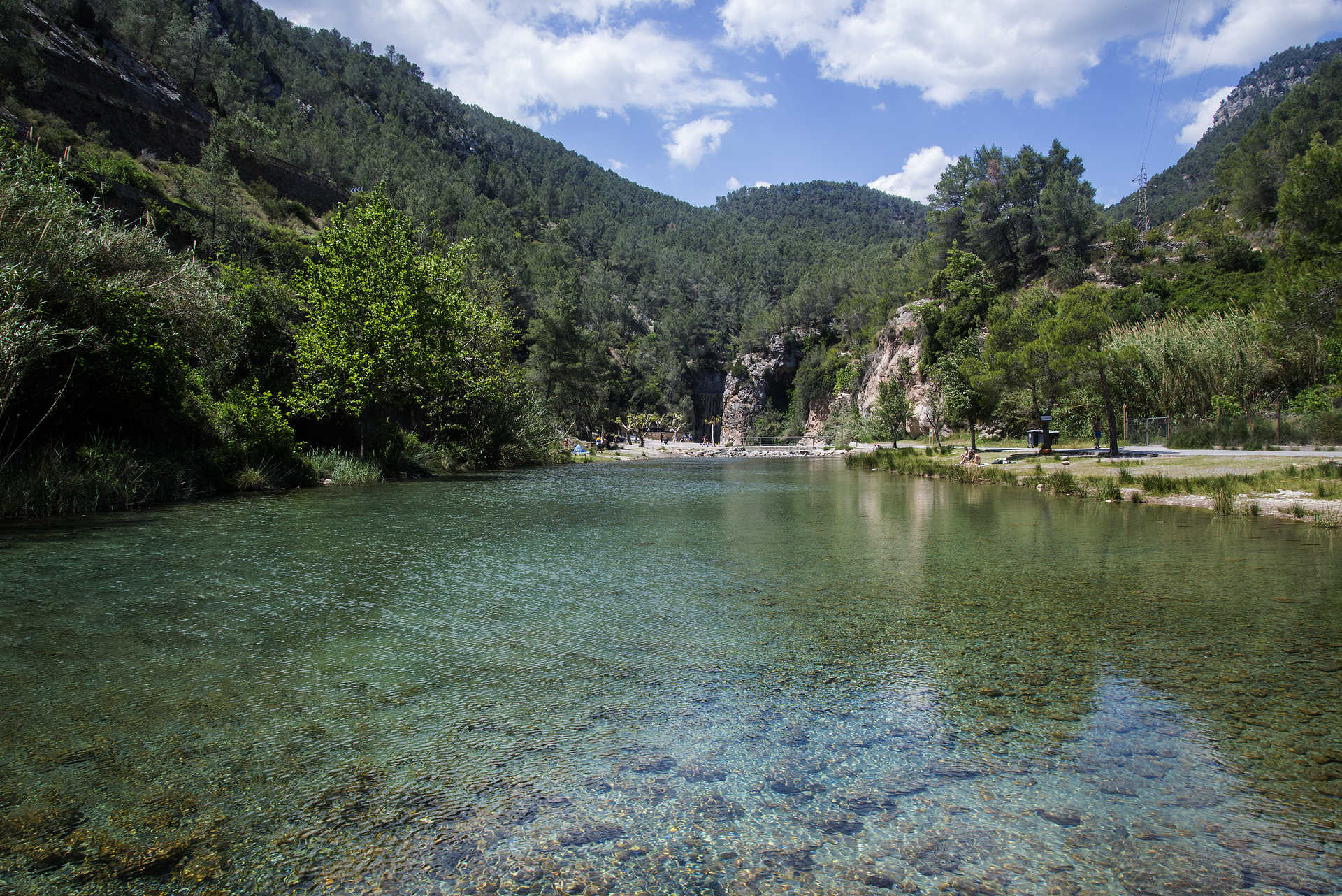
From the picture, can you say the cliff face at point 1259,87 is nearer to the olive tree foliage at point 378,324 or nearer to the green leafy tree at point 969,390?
the green leafy tree at point 969,390

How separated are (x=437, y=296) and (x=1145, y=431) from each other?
3389 centimetres

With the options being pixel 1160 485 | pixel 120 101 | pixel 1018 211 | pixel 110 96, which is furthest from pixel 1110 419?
pixel 110 96

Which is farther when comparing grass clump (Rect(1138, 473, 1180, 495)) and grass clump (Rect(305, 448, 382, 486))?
grass clump (Rect(305, 448, 382, 486))

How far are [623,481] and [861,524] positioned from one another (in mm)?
14149

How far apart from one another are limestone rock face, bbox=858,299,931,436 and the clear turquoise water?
6076 cm

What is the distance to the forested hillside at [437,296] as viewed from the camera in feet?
52.6

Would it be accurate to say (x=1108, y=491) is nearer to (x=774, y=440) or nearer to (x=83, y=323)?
(x=83, y=323)

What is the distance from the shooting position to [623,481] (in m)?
27.8

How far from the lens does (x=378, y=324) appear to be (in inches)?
945

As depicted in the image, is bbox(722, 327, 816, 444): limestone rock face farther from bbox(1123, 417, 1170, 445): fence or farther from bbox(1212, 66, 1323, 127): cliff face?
bbox(1212, 66, 1323, 127): cliff face

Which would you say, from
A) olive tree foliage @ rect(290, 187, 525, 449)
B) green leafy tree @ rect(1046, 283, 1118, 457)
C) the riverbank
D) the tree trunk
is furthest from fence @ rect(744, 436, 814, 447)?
olive tree foliage @ rect(290, 187, 525, 449)

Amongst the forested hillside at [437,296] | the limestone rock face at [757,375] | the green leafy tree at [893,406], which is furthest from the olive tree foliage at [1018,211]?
the limestone rock face at [757,375]

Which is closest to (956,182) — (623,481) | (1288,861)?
(623,481)

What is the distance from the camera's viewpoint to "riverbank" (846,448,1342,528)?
14.7 meters
